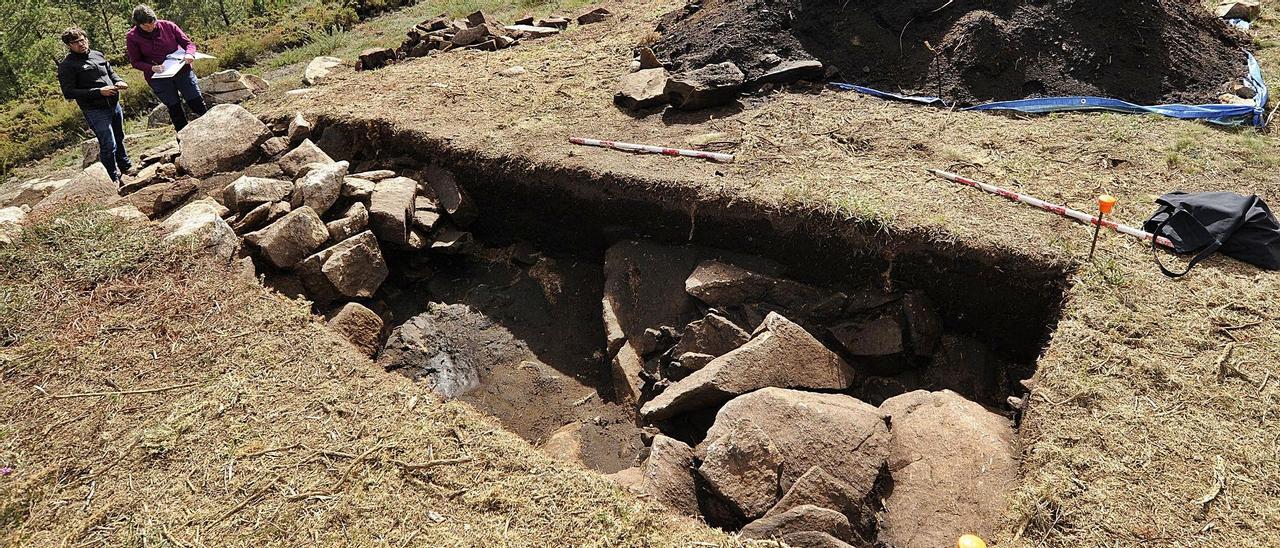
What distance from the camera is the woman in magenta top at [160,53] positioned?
26.2 ft

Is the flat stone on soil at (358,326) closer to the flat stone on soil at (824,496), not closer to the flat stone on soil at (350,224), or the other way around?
the flat stone on soil at (350,224)

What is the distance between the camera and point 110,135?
25.6ft

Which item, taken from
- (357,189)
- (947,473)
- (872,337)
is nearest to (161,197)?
(357,189)

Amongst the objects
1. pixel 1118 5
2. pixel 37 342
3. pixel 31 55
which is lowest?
pixel 31 55

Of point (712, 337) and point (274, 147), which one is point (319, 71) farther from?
point (712, 337)

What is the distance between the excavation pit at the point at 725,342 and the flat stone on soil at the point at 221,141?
1748mm

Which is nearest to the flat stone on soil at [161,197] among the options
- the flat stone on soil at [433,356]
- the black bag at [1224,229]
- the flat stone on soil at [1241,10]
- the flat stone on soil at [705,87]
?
the flat stone on soil at [433,356]

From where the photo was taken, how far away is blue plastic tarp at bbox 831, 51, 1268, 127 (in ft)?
22.2

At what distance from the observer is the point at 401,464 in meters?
4.09

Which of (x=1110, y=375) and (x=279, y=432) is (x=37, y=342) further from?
(x=1110, y=375)

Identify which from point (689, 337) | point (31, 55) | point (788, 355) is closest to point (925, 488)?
point (788, 355)

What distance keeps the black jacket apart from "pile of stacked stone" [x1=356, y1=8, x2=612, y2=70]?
324cm

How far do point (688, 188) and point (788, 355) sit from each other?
5.85ft

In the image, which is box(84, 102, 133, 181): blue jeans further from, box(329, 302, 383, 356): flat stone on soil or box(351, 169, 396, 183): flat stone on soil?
box(329, 302, 383, 356): flat stone on soil
